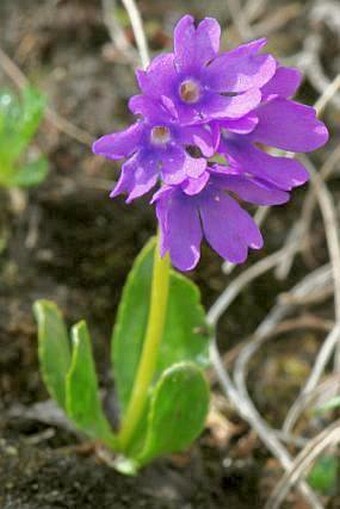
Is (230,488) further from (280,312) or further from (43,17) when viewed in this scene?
(43,17)

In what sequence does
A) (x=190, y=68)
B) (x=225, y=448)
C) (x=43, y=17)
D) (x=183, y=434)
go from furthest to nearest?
(x=43, y=17), (x=225, y=448), (x=183, y=434), (x=190, y=68)

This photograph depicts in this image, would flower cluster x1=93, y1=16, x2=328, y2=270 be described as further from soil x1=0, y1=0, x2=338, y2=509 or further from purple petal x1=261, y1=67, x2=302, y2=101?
soil x1=0, y1=0, x2=338, y2=509

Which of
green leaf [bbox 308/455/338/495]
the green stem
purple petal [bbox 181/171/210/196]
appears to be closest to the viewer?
purple petal [bbox 181/171/210/196]

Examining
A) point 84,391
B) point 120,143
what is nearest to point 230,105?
point 120,143

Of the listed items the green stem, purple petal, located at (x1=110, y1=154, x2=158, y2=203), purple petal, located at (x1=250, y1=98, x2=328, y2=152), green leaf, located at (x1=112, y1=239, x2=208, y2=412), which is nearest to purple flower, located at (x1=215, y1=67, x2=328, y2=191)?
purple petal, located at (x1=250, y1=98, x2=328, y2=152)

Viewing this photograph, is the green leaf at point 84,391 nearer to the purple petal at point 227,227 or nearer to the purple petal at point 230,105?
the purple petal at point 227,227

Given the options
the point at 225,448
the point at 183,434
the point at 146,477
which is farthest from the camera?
the point at 225,448

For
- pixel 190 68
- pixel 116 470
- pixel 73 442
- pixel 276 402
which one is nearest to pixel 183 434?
pixel 116 470

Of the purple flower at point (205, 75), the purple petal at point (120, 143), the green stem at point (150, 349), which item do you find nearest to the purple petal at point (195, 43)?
the purple flower at point (205, 75)
